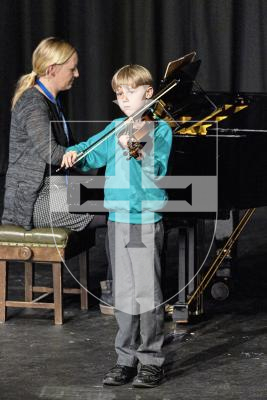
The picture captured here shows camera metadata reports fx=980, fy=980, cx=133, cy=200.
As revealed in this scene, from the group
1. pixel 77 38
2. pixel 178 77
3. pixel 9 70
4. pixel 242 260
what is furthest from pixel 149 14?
pixel 178 77

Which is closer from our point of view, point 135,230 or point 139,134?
point 139,134

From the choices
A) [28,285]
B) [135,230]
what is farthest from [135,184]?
[28,285]

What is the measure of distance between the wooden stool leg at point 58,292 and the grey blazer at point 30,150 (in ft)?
0.77

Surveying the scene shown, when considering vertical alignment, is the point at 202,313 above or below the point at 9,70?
below

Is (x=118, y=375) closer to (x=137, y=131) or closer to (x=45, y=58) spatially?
(x=137, y=131)

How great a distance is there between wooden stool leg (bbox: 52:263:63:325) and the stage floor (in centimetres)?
6

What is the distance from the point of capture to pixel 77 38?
336 inches

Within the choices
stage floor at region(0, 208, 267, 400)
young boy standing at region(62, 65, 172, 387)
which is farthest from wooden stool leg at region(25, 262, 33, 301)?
young boy standing at region(62, 65, 172, 387)

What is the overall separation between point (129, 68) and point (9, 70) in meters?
5.22

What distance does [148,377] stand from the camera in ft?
11.9

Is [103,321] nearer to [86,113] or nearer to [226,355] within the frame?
[226,355]

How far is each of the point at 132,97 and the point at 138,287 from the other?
709 mm

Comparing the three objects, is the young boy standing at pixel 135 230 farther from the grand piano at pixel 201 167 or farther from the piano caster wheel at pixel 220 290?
the piano caster wheel at pixel 220 290

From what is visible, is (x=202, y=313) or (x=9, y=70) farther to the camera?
(x=9, y=70)
